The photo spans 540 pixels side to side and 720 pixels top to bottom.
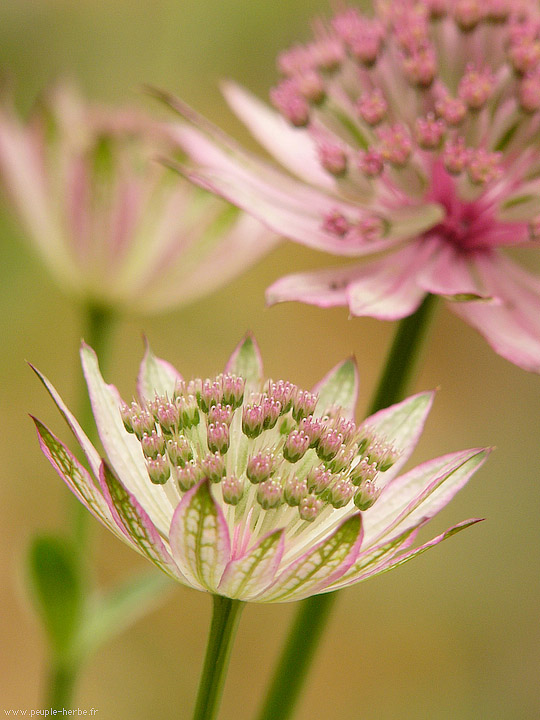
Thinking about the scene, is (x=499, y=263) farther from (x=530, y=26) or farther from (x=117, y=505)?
(x=117, y=505)

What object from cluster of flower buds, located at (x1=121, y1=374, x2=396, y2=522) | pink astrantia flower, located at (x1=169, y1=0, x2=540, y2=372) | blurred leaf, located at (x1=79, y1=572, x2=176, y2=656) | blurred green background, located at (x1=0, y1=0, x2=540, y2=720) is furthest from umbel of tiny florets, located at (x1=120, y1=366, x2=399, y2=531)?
blurred green background, located at (x1=0, y1=0, x2=540, y2=720)

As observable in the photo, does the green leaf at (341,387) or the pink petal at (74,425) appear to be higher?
the green leaf at (341,387)

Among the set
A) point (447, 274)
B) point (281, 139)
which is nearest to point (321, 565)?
point (447, 274)

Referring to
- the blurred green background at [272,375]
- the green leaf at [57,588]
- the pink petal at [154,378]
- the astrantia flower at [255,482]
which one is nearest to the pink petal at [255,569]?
the astrantia flower at [255,482]

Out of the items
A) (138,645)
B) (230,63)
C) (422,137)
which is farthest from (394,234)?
(230,63)

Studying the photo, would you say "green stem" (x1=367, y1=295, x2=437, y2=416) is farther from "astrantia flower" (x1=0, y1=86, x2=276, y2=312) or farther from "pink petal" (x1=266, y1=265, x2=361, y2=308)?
"astrantia flower" (x1=0, y1=86, x2=276, y2=312)

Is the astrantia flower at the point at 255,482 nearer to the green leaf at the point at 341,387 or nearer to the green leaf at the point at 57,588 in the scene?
the green leaf at the point at 341,387
